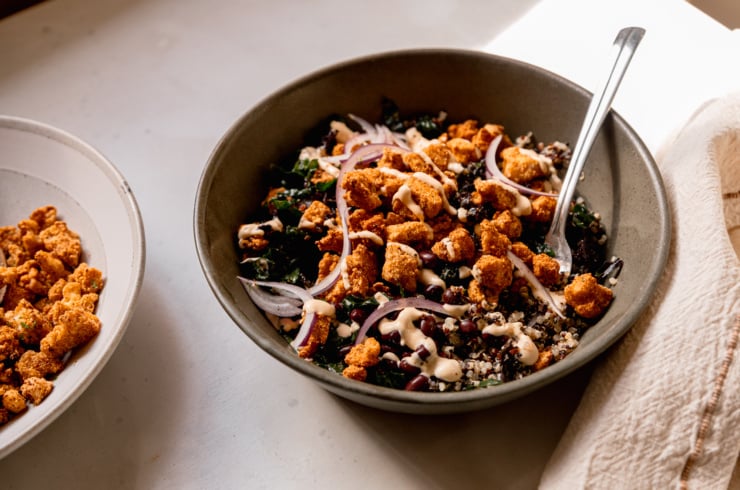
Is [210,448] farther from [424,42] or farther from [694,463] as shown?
[424,42]

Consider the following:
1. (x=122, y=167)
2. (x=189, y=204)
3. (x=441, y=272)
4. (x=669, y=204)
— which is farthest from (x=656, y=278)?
(x=122, y=167)

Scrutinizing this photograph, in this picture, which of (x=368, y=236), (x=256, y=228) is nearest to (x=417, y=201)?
(x=368, y=236)

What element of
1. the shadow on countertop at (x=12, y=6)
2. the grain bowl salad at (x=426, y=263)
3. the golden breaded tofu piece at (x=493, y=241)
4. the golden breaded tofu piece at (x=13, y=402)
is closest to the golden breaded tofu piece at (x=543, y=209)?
the grain bowl salad at (x=426, y=263)

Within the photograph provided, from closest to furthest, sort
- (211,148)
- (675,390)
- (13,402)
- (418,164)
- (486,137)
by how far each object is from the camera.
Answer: (675,390), (13,402), (418,164), (486,137), (211,148)

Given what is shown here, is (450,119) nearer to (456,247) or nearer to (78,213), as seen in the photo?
(456,247)

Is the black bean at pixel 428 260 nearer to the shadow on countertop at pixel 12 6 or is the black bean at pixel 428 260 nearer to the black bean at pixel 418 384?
the black bean at pixel 418 384

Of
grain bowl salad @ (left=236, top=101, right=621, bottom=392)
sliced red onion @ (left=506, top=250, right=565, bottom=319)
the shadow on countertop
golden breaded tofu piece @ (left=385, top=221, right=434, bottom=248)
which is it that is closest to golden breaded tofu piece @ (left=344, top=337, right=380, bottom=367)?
grain bowl salad @ (left=236, top=101, right=621, bottom=392)
